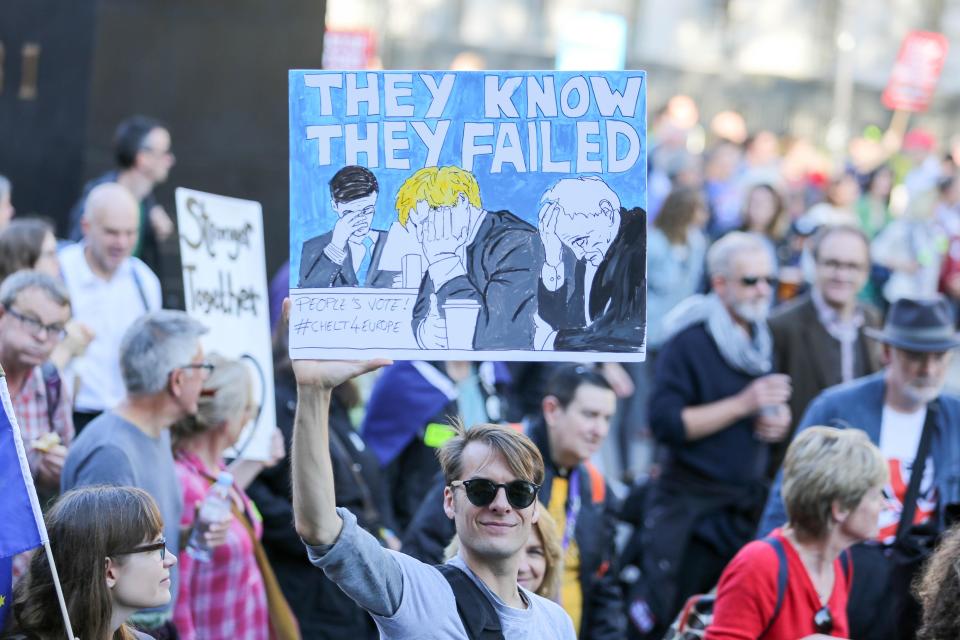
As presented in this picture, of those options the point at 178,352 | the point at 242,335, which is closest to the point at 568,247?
the point at 178,352

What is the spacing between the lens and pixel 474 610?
3.69 meters

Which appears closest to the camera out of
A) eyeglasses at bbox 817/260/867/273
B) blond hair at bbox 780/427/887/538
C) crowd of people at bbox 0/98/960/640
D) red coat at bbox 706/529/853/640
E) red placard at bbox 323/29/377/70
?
crowd of people at bbox 0/98/960/640

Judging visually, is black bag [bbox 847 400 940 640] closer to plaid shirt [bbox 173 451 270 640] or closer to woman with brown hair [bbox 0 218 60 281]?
plaid shirt [bbox 173 451 270 640]

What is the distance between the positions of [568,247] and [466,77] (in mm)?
498

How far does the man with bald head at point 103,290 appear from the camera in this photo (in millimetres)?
6855

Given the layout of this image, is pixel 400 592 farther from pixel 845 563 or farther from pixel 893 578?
pixel 893 578

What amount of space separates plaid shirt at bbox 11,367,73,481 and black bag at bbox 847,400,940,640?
2.91 metres

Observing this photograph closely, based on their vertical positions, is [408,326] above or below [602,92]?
below

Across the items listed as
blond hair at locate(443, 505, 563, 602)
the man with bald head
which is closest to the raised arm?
blond hair at locate(443, 505, 563, 602)

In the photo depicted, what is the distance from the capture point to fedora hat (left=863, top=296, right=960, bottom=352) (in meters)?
6.06

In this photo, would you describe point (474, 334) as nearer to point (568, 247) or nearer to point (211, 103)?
point (568, 247)

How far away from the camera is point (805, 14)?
108ft

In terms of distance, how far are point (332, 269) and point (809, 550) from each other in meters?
1.88

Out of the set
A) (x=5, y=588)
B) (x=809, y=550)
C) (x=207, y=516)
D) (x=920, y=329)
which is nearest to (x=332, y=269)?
(x=5, y=588)
